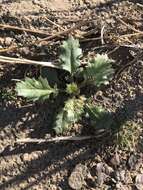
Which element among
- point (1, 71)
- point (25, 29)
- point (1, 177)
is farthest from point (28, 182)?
point (25, 29)

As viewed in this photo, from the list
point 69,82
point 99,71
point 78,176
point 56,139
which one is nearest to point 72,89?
point 69,82

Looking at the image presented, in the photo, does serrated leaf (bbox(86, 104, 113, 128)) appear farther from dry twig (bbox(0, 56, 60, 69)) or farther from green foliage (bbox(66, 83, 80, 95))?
dry twig (bbox(0, 56, 60, 69))

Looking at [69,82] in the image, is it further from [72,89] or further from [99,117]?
[99,117]

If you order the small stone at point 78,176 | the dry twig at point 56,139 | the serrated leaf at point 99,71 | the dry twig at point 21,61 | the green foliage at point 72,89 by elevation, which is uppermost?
the dry twig at point 21,61

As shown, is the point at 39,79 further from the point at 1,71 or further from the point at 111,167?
the point at 111,167

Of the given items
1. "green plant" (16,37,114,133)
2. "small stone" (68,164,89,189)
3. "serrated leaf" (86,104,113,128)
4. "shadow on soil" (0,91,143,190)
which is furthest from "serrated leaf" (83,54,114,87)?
"small stone" (68,164,89,189)

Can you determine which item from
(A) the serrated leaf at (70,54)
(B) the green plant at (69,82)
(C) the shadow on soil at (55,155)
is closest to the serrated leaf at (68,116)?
(B) the green plant at (69,82)

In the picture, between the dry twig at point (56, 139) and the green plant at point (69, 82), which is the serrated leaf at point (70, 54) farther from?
the dry twig at point (56, 139)
